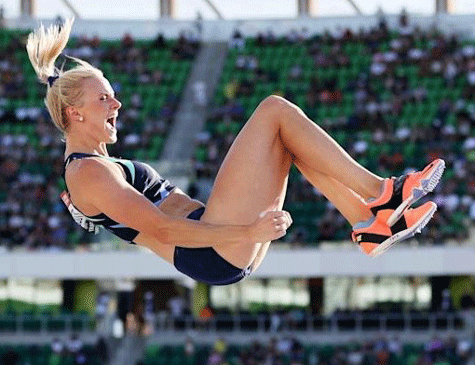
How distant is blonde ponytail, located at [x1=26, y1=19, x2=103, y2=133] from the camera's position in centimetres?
880

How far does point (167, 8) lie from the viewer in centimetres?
4550

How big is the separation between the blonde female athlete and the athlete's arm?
15 mm

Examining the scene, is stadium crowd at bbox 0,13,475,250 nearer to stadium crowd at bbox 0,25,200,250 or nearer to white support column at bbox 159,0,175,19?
stadium crowd at bbox 0,25,200,250

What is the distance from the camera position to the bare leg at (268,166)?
347 inches

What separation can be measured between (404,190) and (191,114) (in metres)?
27.9

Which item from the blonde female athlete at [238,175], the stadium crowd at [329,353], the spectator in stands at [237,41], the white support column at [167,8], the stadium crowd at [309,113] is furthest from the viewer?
the white support column at [167,8]

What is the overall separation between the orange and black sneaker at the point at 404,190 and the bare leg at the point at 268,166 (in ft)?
0.27

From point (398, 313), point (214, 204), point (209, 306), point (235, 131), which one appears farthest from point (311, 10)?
point (214, 204)

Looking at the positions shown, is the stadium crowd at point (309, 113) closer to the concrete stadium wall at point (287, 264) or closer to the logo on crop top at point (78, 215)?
the concrete stadium wall at point (287, 264)

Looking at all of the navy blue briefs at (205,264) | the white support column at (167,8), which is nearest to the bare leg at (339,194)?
the navy blue briefs at (205,264)

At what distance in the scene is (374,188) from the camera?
8922 millimetres

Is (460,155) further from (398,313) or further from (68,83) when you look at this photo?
(68,83)

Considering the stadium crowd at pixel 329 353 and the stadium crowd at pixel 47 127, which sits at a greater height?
the stadium crowd at pixel 47 127

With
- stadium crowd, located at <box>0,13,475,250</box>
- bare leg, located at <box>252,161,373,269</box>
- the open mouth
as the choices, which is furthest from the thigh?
stadium crowd, located at <box>0,13,475,250</box>
